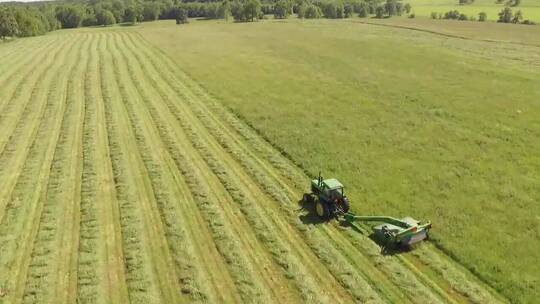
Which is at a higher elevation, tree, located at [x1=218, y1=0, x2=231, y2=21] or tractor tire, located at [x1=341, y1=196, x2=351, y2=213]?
tree, located at [x1=218, y1=0, x2=231, y2=21]

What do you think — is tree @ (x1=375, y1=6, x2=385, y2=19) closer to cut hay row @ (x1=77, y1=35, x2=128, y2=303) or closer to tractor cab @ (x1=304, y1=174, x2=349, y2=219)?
cut hay row @ (x1=77, y1=35, x2=128, y2=303)

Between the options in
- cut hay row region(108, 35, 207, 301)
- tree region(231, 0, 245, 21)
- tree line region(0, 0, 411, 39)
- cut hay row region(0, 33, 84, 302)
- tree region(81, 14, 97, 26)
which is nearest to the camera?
cut hay row region(108, 35, 207, 301)

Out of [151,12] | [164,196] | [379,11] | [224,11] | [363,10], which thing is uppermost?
[151,12]

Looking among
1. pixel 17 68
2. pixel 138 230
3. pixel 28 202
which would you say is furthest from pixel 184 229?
pixel 17 68

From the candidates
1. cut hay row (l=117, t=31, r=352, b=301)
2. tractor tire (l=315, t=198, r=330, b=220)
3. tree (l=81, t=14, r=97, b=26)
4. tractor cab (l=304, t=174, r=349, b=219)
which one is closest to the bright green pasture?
tractor cab (l=304, t=174, r=349, b=219)

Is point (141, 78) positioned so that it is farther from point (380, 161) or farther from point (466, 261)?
point (466, 261)

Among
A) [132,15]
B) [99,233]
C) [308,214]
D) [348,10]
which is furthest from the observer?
[348,10]

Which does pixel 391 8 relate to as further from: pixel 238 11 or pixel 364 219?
pixel 364 219
